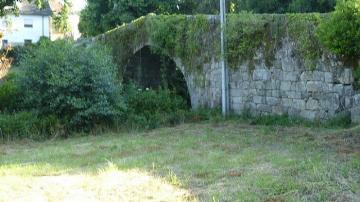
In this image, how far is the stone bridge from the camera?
36.7 feet

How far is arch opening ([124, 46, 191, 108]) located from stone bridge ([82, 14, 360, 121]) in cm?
118

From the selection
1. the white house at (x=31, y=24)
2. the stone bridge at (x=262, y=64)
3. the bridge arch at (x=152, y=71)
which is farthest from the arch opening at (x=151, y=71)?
the white house at (x=31, y=24)

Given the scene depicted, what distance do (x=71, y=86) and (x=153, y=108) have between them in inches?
111

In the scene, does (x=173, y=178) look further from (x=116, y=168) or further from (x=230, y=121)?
(x=230, y=121)

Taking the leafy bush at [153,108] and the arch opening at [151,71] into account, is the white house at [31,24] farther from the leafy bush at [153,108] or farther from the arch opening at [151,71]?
the leafy bush at [153,108]

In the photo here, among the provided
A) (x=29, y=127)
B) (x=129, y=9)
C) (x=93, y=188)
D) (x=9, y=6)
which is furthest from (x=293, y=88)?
(x=129, y=9)

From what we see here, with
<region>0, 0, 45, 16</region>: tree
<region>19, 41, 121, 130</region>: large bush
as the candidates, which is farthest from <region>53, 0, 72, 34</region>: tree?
<region>19, 41, 121, 130</region>: large bush

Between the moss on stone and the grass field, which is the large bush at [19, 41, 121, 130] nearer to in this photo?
the grass field

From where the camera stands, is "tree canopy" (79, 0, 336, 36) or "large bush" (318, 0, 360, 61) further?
"tree canopy" (79, 0, 336, 36)

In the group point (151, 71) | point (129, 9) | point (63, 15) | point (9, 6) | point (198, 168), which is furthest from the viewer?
point (129, 9)

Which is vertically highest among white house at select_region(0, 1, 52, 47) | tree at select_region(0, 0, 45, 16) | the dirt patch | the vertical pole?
white house at select_region(0, 1, 52, 47)

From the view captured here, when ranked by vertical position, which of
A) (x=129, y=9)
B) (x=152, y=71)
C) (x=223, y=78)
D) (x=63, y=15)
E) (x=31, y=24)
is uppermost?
(x=31, y=24)

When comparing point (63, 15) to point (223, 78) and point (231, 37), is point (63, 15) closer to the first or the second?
point (223, 78)

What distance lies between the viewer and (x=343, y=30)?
31.2 ft
